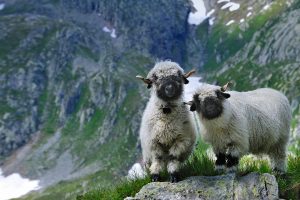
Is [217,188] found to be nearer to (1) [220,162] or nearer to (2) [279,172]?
(1) [220,162]

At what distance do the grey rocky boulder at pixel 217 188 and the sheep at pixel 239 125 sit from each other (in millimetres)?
575

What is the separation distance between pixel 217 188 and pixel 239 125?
6.87 ft

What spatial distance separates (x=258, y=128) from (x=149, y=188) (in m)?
4.21

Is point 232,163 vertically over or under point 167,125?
under

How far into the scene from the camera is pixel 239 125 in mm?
15320

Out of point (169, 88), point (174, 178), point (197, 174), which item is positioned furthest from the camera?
point (169, 88)

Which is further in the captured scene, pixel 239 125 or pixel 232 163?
pixel 239 125

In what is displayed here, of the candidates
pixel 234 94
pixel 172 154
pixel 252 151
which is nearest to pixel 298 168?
pixel 252 151

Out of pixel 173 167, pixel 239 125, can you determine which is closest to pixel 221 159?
pixel 239 125

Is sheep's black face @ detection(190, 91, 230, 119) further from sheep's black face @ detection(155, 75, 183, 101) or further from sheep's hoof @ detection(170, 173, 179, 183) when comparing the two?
sheep's hoof @ detection(170, 173, 179, 183)

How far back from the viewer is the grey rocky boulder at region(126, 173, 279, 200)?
46.7 ft

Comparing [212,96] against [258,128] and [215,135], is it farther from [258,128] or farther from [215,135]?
[258,128]

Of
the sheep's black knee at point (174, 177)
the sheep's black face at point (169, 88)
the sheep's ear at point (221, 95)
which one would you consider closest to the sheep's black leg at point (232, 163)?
the sheep's black knee at point (174, 177)

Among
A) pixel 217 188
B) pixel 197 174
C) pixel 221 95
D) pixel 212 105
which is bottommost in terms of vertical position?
pixel 217 188
